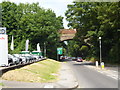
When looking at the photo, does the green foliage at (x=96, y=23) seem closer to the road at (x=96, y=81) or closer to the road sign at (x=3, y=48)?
the road at (x=96, y=81)

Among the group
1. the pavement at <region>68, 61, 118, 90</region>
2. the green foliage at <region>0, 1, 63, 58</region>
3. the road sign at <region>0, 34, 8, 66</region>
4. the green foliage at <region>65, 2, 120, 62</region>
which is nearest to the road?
the pavement at <region>68, 61, 118, 90</region>

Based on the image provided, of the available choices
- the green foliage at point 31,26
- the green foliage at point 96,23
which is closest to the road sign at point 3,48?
the green foliage at point 96,23

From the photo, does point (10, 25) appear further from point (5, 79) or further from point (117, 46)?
point (5, 79)

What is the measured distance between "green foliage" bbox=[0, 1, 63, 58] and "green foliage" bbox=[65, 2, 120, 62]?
2305 centimetres

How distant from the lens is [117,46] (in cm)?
4422

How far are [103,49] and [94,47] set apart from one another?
207cm

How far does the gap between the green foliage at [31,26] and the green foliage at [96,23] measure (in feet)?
75.6

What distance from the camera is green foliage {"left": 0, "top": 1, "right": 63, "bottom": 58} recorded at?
7269 cm

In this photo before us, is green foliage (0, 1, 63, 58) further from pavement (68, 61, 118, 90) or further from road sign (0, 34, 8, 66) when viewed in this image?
road sign (0, 34, 8, 66)

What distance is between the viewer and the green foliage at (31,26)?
72688mm

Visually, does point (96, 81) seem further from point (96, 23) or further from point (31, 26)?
point (31, 26)

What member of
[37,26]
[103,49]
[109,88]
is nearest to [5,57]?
[109,88]

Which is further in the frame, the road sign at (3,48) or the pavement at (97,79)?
the road sign at (3,48)

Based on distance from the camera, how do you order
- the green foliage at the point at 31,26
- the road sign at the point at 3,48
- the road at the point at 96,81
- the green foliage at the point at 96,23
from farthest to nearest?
the green foliage at the point at 31,26 < the green foliage at the point at 96,23 < the road sign at the point at 3,48 < the road at the point at 96,81
